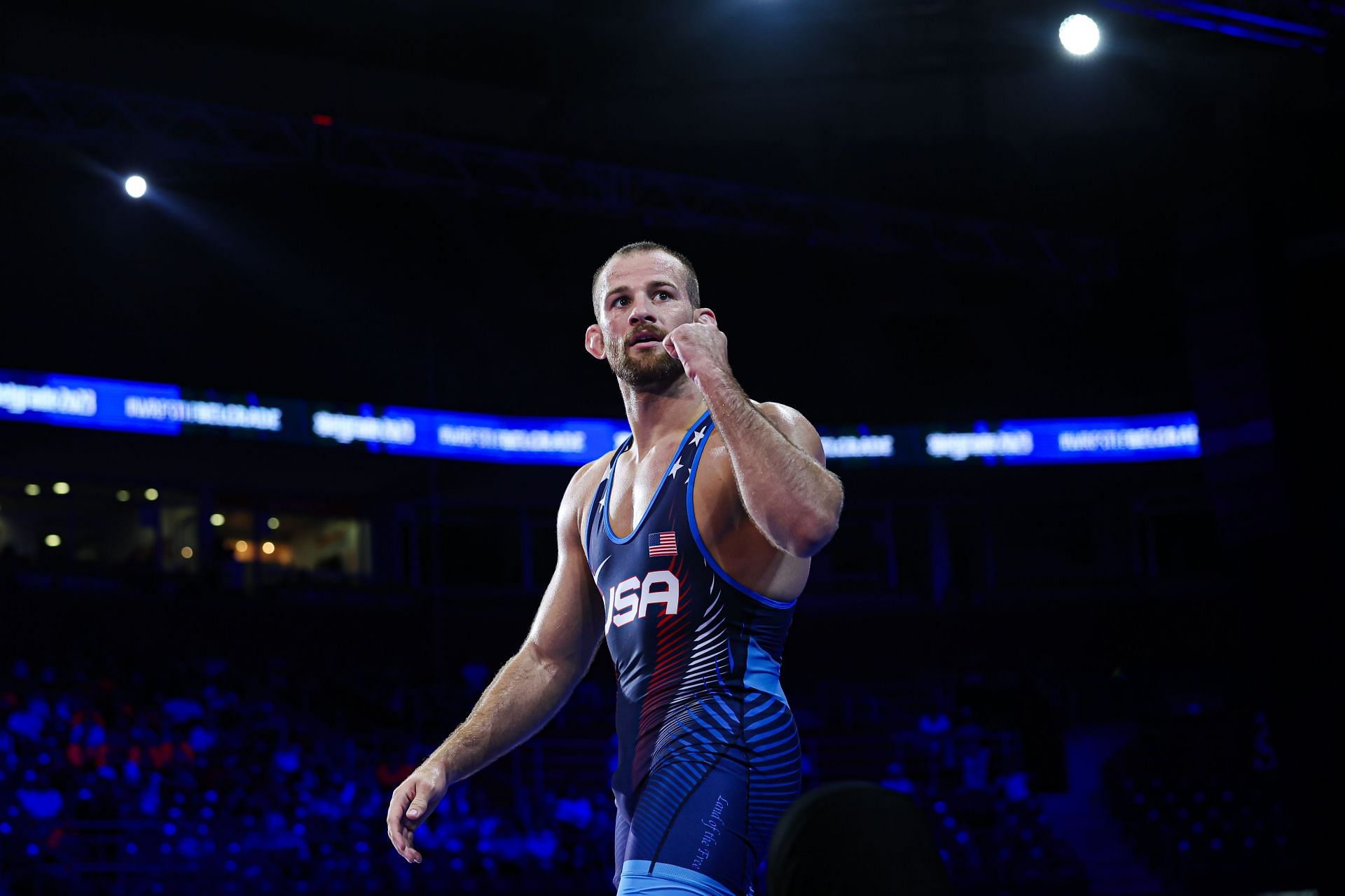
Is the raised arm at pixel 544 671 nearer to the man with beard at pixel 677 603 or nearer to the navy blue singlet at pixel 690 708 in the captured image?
the man with beard at pixel 677 603

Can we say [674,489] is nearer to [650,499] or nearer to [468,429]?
[650,499]

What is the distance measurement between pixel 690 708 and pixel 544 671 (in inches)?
20.5

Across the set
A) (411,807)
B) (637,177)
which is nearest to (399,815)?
(411,807)

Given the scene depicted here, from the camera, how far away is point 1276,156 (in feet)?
36.0

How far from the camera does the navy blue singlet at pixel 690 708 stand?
2.29m

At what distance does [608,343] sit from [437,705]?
15.1m

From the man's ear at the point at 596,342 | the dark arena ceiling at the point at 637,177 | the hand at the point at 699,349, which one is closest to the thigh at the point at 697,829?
the hand at the point at 699,349

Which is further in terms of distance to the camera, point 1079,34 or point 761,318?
point 761,318

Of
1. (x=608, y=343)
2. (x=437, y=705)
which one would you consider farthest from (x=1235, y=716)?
(x=608, y=343)

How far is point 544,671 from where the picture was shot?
9.25 ft

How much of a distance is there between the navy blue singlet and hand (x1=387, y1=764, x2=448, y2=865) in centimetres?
35

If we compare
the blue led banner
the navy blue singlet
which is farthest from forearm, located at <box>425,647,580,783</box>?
the blue led banner

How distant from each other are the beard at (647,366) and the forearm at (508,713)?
2.12 feet

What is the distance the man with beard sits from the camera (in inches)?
89.4
